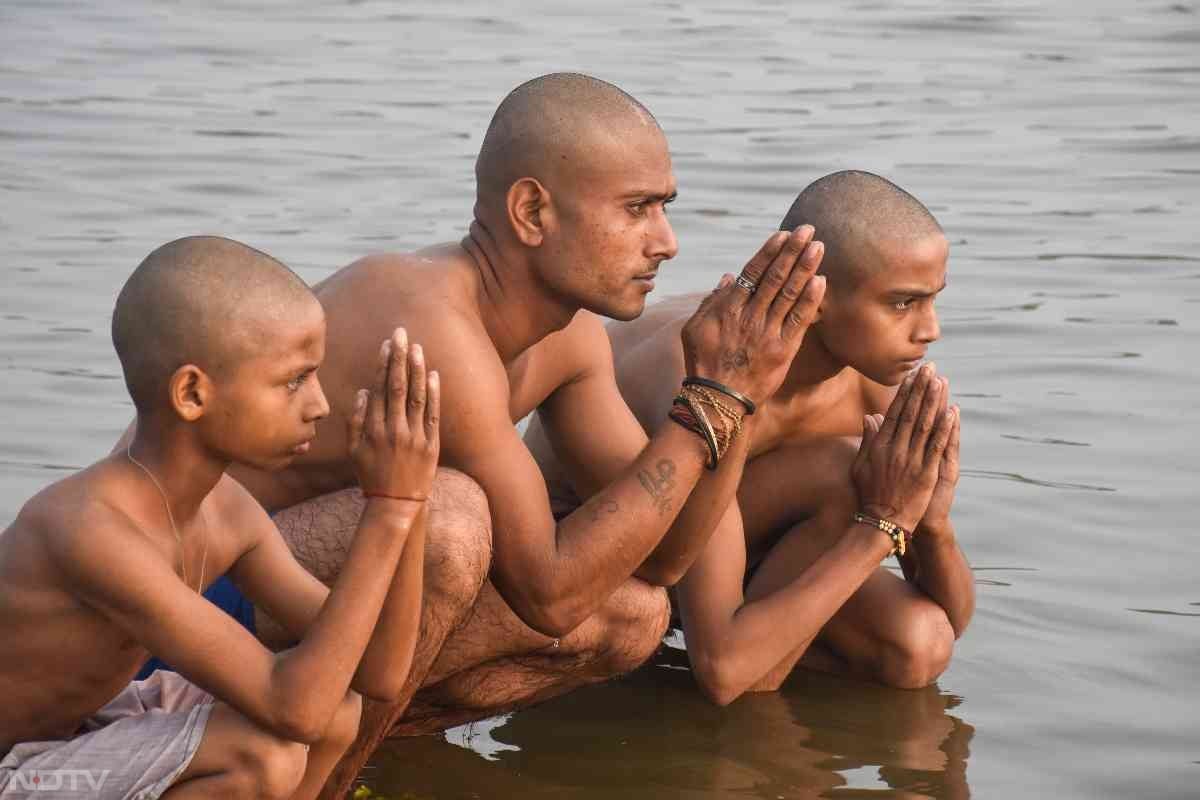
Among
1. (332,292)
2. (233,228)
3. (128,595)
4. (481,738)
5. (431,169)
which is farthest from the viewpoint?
(431,169)

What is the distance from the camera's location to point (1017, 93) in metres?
14.7

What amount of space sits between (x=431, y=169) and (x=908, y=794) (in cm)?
A: 813

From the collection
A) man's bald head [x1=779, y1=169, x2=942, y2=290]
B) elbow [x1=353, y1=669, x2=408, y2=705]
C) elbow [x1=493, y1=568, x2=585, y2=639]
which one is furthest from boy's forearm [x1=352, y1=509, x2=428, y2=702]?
man's bald head [x1=779, y1=169, x2=942, y2=290]

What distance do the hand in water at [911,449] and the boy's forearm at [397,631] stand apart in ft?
5.22

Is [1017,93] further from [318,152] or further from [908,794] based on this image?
[908,794]

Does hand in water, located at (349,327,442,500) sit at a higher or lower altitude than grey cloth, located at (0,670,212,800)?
higher

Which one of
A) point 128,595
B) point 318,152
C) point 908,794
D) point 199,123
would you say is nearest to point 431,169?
point 318,152

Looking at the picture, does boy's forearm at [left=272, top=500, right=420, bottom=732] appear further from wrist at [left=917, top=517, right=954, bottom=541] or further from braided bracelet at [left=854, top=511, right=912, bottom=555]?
wrist at [left=917, top=517, right=954, bottom=541]

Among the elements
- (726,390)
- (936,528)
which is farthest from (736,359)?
(936,528)

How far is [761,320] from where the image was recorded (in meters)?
4.67

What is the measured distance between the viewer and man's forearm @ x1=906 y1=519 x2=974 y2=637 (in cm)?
549

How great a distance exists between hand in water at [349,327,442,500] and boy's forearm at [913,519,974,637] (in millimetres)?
1979

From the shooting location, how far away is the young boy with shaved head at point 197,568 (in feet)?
12.4

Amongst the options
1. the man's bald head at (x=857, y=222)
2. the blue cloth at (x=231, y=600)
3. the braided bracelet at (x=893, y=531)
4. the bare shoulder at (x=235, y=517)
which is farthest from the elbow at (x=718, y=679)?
the bare shoulder at (x=235, y=517)
